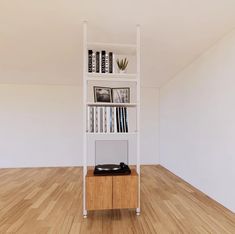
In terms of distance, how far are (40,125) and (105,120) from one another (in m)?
2.89

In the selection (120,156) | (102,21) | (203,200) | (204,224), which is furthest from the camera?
(120,156)

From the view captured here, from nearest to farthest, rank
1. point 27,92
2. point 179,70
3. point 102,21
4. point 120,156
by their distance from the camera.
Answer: point 102,21, point 120,156, point 179,70, point 27,92

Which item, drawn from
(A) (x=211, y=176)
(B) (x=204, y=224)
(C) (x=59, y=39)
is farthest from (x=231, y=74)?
(C) (x=59, y=39)

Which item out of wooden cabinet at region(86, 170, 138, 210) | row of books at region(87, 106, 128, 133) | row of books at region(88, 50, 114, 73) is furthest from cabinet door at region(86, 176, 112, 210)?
row of books at region(88, 50, 114, 73)

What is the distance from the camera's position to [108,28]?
253 centimetres

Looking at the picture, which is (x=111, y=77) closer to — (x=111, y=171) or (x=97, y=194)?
(x=111, y=171)

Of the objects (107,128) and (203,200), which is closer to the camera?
(107,128)

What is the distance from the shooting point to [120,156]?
11.3ft

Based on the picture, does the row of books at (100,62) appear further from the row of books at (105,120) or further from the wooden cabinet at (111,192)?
the wooden cabinet at (111,192)

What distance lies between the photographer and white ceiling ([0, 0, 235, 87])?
210 cm

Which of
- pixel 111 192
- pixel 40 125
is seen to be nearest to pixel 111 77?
pixel 111 192

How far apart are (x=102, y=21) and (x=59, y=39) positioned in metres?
0.78

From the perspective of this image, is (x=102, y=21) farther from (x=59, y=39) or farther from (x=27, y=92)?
(x=27, y=92)

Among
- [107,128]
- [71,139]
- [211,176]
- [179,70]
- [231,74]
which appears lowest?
[211,176]
